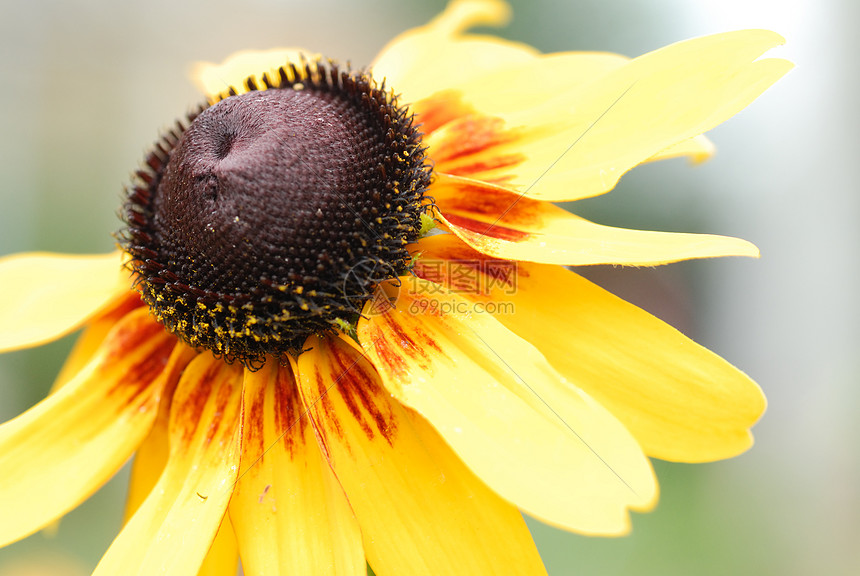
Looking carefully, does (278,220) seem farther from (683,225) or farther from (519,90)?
(683,225)

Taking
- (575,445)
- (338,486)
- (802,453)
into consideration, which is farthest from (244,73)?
(802,453)

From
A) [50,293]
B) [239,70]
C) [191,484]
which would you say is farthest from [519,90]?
[50,293]

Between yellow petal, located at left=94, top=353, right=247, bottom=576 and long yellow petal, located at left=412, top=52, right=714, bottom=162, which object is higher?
long yellow petal, located at left=412, top=52, right=714, bottom=162

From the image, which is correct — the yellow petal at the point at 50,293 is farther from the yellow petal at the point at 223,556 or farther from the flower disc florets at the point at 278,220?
the yellow petal at the point at 223,556

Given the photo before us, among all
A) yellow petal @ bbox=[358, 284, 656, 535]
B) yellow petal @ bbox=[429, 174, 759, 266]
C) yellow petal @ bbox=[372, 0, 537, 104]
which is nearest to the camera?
yellow petal @ bbox=[358, 284, 656, 535]

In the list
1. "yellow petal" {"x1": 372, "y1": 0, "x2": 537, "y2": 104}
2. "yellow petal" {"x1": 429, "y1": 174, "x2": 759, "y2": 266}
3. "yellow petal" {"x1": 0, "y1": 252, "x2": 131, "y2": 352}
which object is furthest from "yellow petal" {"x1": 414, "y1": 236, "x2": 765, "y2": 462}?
"yellow petal" {"x1": 0, "y1": 252, "x2": 131, "y2": 352}

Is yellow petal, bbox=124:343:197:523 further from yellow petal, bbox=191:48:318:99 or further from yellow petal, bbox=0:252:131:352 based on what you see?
yellow petal, bbox=191:48:318:99

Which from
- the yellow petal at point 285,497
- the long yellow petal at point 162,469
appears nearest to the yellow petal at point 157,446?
the long yellow petal at point 162,469
